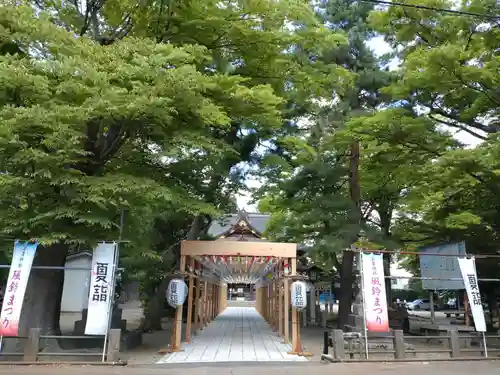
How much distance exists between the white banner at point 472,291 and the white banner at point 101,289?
9266 mm

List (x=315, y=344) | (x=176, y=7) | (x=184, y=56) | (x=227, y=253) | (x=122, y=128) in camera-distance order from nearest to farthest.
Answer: (x=184, y=56)
(x=122, y=128)
(x=176, y=7)
(x=227, y=253)
(x=315, y=344)

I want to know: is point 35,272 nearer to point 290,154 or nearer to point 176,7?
point 176,7

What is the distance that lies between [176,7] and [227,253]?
23.1 feet

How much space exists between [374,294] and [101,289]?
6840mm

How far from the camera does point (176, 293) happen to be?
12.1m

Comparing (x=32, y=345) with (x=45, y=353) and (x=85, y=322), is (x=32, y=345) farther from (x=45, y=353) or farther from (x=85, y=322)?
(x=85, y=322)

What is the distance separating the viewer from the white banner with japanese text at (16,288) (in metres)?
9.95

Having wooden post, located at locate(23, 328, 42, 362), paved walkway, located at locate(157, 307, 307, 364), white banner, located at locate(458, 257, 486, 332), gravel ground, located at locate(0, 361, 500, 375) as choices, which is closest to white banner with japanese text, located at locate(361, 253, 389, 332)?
gravel ground, located at locate(0, 361, 500, 375)

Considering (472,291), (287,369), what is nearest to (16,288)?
(287,369)

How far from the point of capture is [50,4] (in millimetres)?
12250

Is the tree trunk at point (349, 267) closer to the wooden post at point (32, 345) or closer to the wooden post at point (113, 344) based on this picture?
the wooden post at point (113, 344)

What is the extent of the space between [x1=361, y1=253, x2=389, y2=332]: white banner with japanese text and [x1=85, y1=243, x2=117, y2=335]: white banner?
6367mm

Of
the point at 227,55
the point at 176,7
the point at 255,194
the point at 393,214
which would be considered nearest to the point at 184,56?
the point at 176,7

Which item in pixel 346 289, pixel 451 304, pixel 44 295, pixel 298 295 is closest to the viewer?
pixel 44 295
